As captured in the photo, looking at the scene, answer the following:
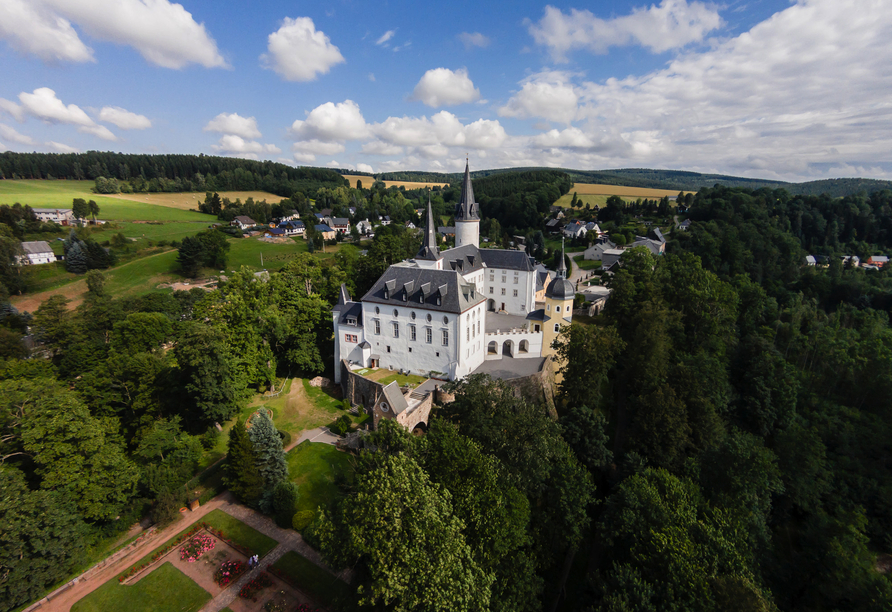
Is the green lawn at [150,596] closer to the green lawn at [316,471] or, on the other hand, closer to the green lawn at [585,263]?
the green lawn at [316,471]

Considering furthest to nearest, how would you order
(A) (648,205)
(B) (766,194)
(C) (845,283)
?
(A) (648,205) → (B) (766,194) → (C) (845,283)

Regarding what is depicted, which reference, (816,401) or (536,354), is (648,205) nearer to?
(816,401)

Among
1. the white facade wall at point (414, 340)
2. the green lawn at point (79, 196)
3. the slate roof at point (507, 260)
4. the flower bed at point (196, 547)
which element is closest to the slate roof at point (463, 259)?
the slate roof at point (507, 260)

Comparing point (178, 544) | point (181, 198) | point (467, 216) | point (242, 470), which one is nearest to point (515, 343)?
point (467, 216)

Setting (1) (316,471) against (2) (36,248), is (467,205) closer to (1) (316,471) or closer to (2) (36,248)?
(1) (316,471)

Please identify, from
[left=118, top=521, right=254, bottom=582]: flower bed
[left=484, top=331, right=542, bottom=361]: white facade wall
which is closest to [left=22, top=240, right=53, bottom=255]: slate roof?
[left=118, top=521, right=254, bottom=582]: flower bed

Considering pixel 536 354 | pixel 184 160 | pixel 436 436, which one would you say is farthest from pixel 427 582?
pixel 184 160
